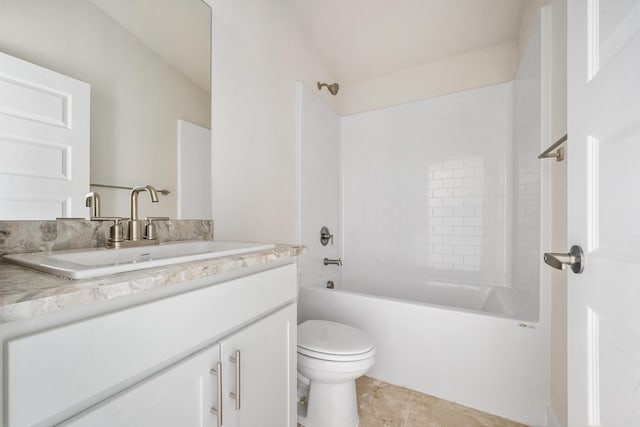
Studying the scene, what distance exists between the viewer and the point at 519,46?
2.04 m

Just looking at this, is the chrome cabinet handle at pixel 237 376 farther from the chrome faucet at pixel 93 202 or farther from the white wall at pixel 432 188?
the white wall at pixel 432 188

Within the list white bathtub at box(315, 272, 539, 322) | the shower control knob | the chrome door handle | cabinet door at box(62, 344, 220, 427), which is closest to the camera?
cabinet door at box(62, 344, 220, 427)

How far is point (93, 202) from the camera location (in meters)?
0.93

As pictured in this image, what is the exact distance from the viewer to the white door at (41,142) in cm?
75

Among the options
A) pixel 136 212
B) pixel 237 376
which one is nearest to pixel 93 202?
pixel 136 212

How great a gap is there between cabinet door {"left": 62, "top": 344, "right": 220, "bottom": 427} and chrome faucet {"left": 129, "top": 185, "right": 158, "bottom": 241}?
587 millimetres

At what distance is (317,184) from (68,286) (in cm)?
203

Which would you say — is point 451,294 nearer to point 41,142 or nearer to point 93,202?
point 93,202

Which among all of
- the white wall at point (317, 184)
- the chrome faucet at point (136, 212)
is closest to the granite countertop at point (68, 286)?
the chrome faucet at point (136, 212)

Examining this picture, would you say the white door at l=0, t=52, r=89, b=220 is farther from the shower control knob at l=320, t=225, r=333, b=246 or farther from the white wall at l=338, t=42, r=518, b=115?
the white wall at l=338, t=42, r=518, b=115

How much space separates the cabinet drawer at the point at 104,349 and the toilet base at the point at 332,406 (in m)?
0.88

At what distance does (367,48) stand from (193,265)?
8.10 feet

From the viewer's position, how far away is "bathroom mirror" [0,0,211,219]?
835mm
